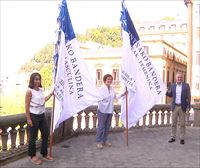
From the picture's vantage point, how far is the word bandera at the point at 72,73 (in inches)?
312

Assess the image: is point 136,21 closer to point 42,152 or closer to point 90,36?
point 90,36

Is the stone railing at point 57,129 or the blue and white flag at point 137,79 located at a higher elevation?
the blue and white flag at point 137,79

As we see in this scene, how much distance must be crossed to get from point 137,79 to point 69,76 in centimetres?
209

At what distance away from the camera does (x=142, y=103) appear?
943 cm

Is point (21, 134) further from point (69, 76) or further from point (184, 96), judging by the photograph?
point (184, 96)

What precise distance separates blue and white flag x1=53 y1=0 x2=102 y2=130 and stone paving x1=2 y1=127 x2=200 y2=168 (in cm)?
86

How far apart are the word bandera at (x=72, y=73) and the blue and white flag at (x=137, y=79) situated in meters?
1.59

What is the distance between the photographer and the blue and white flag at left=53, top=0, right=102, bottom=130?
772 centimetres

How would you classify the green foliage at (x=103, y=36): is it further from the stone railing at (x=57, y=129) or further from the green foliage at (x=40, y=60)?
the stone railing at (x=57, y=129)

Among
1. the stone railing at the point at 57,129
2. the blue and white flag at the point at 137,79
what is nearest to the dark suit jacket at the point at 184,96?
the blue and white flag at the point at 137,79

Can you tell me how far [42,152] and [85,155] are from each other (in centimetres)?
103

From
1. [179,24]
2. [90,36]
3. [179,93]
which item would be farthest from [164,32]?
[179,93]

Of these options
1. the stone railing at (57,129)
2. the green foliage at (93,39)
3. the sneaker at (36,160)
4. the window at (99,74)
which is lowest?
the sneaker at (36,160)

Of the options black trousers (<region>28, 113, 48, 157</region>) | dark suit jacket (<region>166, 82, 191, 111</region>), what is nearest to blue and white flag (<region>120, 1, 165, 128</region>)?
dark suit jacket (<region>166, 82, 191, 111</region>)
